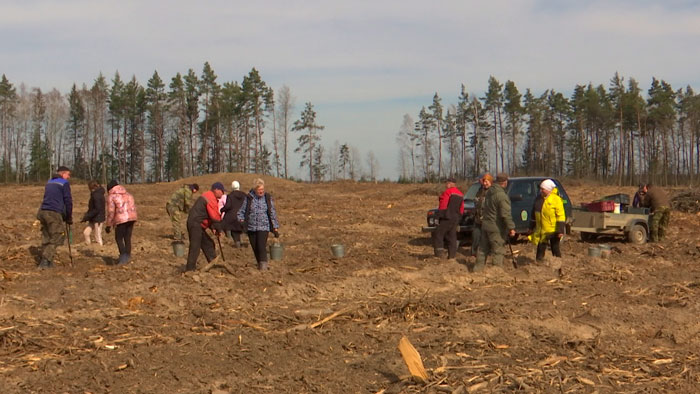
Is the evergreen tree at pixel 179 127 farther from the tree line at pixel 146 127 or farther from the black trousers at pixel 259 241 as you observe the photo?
the black trousers at pixel 259 241

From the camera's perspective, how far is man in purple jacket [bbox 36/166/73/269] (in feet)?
37.6

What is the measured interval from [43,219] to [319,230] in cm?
987

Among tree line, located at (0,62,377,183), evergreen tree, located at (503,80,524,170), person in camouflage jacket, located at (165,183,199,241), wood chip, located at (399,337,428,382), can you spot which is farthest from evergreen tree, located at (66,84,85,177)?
wood chip, located at (399,337,428,382)

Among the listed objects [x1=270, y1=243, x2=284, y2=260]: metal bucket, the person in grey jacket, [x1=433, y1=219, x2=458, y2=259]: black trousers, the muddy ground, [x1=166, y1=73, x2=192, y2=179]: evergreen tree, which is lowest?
the muddy ground

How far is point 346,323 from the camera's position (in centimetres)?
819

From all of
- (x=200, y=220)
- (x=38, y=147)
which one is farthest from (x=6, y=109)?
(x=200, y=220)

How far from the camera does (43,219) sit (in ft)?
37.4

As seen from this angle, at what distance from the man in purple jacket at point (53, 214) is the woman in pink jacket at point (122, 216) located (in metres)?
0.70

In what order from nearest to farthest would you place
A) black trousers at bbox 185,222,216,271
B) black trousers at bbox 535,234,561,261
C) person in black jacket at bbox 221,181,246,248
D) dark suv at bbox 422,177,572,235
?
1. black trousers at bbox 185,222,216,271
2. black trousers at bbox 535,234,561,261
3. person in black jacket at bbox 221,181,246,248
4. dark suv at bbox 422,177,572,235

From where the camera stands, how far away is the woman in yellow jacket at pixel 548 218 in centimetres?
1162

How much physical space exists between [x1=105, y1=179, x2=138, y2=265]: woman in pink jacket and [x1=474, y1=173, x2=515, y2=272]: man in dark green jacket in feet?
20.1

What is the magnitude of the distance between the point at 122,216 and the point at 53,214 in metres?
1.11

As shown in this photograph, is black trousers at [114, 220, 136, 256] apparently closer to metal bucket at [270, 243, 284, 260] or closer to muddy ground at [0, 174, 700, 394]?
muddy ground at [0, 174, 700, 394]

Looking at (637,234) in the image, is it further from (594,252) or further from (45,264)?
(45,264)
